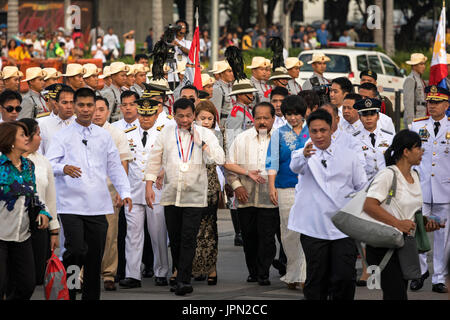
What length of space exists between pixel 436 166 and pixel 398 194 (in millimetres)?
3133

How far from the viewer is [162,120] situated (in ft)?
37.7

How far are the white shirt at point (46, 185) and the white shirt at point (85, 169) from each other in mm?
369

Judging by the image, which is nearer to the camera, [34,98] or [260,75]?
[34,98]

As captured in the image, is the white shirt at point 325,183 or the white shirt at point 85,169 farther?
the white shirt at point 85,169

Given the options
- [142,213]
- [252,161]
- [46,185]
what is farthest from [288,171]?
[46,185]

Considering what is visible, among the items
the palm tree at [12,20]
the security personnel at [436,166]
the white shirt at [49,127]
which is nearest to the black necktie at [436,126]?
the security personnel at [436,166]

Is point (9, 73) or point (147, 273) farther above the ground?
point (9, 73)

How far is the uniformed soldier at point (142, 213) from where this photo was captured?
10.7 m

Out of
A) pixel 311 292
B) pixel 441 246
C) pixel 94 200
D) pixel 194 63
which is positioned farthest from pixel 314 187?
pixel 194 63

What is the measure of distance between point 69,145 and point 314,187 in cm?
218

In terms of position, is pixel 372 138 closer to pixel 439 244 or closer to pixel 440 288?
pixel 439 244

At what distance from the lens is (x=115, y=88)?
1534 cm

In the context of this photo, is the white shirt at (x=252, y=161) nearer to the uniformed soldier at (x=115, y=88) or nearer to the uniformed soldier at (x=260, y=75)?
the uniformed soldier at (x=260, y=75)

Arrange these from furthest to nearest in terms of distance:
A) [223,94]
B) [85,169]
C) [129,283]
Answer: [223,94] → [129,283] → [85,169]
